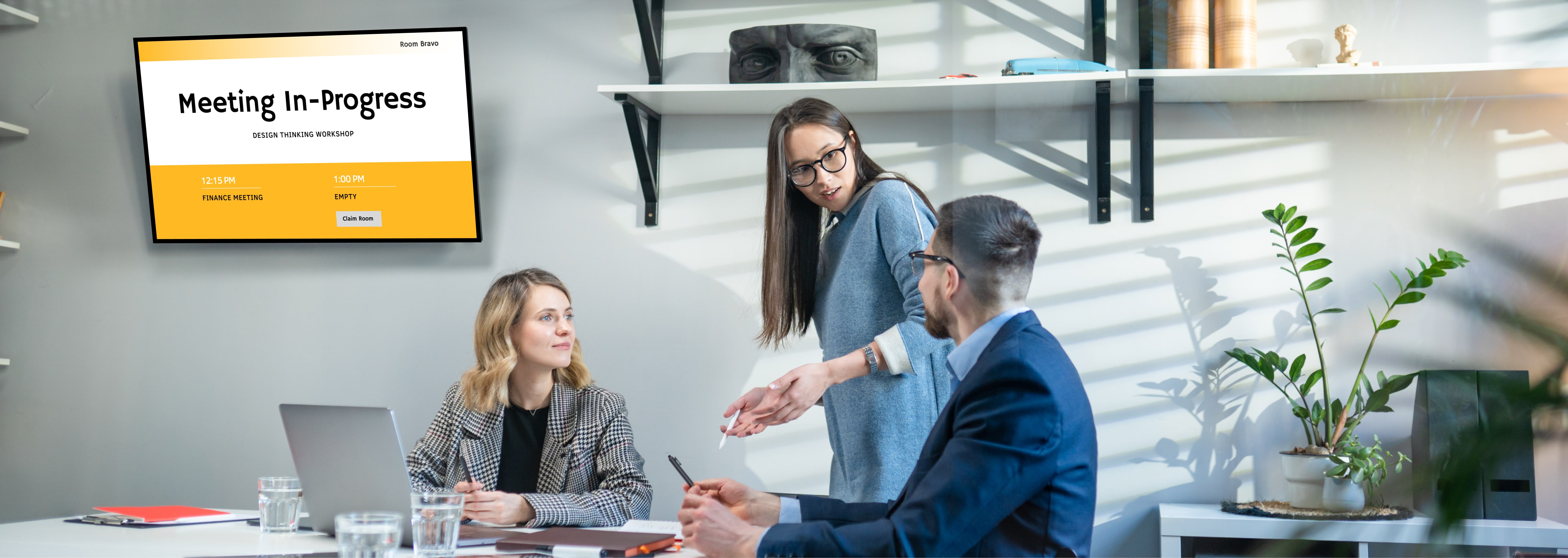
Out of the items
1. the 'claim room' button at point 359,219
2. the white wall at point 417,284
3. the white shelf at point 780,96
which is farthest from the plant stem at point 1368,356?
the 'claim room' button at point 359,219

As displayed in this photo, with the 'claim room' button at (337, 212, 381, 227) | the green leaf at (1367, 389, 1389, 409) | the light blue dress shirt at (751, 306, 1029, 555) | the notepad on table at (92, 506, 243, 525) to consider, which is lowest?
the notepad on table at (92, 506, 243, 525)

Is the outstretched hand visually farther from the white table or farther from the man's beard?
the white table

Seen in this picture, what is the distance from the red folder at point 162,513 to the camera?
1.52 metres

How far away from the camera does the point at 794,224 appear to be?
5.14 feet

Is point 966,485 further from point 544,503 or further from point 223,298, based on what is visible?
point 223,298

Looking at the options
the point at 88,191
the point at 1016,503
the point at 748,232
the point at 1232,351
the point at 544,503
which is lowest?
the point at 544,503

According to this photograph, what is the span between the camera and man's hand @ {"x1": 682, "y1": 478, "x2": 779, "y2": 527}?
1.21 meters

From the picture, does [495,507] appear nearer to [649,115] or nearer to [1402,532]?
[649,115]

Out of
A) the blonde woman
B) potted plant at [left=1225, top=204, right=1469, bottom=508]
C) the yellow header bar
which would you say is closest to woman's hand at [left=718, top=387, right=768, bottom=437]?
the blonde woman

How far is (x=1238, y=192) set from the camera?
1.80 feet

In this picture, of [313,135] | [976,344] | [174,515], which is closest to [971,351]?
[976,344]

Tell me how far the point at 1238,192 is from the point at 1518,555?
28cm

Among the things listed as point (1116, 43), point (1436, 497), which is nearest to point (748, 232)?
point (1116, 43)

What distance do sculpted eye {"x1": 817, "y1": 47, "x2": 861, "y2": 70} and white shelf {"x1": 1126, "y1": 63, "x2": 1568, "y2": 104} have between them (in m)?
1.59
